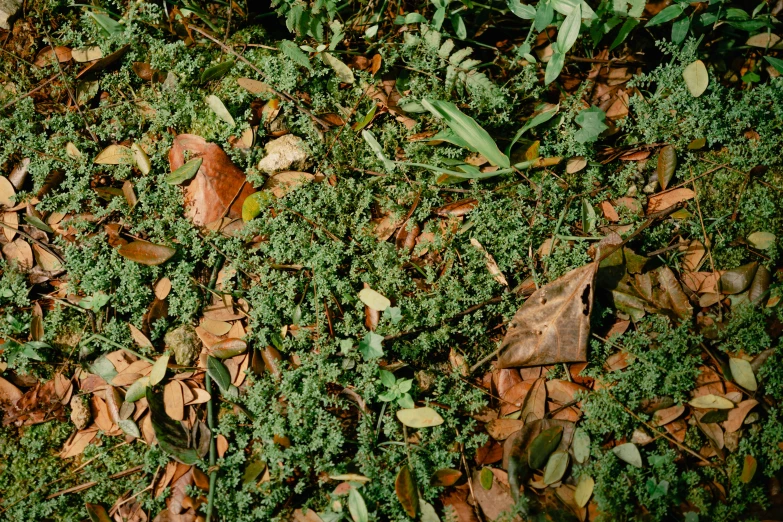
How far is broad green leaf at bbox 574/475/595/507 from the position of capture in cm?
197

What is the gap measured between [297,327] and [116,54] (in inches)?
62.1

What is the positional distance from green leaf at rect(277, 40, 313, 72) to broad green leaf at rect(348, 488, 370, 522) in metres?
1.86

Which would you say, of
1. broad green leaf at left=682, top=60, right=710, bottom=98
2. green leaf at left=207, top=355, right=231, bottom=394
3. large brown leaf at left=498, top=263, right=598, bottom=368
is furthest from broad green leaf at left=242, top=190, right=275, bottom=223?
broad green leaf at left=682, top=60, right=710, bottom=98

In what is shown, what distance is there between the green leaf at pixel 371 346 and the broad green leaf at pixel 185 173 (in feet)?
3.55

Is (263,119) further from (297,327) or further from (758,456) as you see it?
(758,456)

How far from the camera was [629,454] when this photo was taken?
6.54ft

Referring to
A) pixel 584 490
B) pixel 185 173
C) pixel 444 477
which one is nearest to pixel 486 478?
pixel 444 477

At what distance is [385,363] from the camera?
7.04 feet

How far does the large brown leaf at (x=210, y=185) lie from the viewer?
2291 millimetres

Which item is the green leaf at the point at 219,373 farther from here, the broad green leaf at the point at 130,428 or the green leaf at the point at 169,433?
the broad green leaf at the point at 130,428

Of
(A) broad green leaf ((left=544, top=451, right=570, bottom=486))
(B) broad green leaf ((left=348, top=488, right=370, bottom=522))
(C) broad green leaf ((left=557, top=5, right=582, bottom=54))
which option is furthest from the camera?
(C) broad green leaf ((left=557, top=5, right=582, bottom=54))

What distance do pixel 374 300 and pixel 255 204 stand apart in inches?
27.1

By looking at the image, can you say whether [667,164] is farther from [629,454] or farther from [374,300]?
[374,300]

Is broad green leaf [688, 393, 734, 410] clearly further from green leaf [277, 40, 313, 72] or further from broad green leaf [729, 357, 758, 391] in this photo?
green leaf [277, 40, 313, 72]
